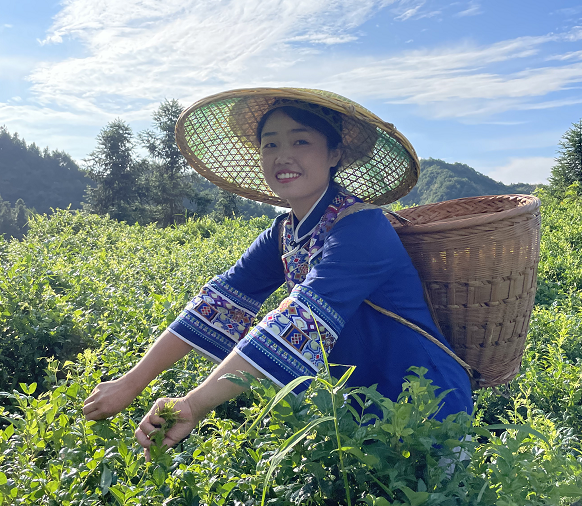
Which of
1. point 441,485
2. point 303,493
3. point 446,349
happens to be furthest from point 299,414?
point 446,349

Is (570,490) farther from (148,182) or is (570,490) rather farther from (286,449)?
(148,182)

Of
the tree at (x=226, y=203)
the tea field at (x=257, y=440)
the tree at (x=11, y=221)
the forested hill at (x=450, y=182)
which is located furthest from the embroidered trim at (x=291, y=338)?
the tree at (x=11, y=221)

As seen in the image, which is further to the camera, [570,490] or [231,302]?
[231,302]

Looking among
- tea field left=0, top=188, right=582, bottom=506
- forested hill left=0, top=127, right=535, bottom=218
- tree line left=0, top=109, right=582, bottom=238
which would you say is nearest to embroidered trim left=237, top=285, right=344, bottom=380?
tea field left=0, top=188, right=582, bottom=506

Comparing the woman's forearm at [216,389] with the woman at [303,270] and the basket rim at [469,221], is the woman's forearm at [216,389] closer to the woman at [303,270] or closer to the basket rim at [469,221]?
the woman at [303,270]

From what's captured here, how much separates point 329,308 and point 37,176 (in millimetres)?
91978

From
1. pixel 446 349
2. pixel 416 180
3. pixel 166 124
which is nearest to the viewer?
pixel 446 349

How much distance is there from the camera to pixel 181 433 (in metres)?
1.56

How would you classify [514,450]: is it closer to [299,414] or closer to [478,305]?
[299,414]

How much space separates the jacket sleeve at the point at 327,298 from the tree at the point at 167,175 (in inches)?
1329

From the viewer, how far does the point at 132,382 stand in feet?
6.32

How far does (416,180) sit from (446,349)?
987 millimetres

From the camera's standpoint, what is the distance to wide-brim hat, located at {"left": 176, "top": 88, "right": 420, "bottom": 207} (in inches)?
97.0

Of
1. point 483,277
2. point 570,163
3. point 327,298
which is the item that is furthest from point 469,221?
point 570,163
